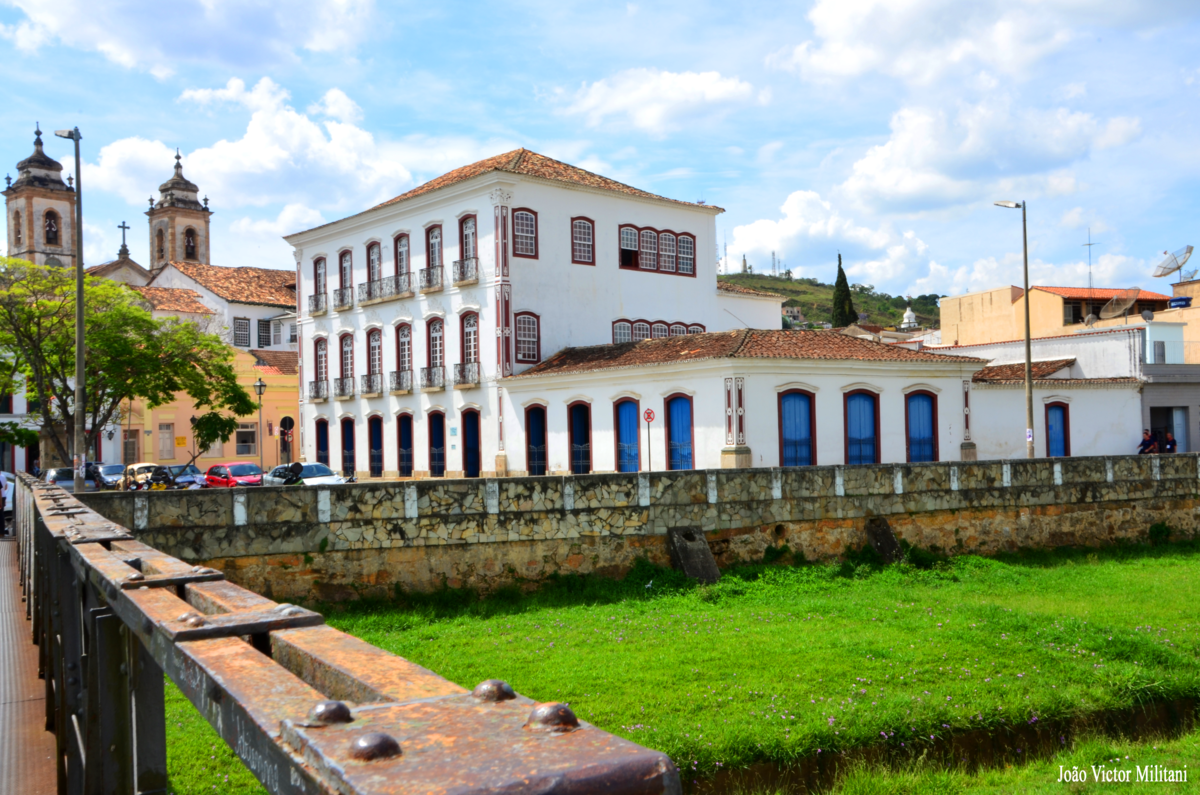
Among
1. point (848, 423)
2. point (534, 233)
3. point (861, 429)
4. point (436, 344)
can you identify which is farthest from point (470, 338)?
point (861, 429)

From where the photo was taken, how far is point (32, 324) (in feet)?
97.3

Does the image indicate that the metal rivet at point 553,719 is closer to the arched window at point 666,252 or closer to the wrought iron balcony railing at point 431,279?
the wrought iron balcony railing at point 431,279

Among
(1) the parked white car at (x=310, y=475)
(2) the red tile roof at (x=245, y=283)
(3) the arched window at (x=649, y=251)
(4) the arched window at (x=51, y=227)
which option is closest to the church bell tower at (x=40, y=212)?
(4) the arched window at (x=51, y=227)

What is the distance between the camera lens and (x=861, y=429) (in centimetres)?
2641

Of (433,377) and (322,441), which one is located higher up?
(433,377)

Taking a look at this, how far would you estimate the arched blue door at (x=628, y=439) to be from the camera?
2700 centimetres

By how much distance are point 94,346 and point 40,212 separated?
42.0m

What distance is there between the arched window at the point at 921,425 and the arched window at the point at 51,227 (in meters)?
60.2

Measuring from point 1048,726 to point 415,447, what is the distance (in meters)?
26.2

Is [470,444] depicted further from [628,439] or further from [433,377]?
[628,439]

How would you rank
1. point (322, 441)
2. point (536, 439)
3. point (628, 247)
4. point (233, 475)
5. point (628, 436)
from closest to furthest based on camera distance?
point (628, 436), point (536, 439), point (233, 475), point (628, 247), point (322, 441)

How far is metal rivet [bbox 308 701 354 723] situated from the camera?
1.26m

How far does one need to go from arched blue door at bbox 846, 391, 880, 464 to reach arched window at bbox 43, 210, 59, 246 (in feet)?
195

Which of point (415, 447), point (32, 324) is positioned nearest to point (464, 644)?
point (415, 447)
